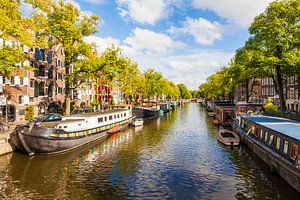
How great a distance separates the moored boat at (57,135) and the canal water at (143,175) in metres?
1.08

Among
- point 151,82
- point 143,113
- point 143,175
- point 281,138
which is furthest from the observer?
point 151,82

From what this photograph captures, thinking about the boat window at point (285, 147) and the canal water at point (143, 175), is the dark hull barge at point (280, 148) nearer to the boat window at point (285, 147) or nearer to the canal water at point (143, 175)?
the boat window at point (285, 147)

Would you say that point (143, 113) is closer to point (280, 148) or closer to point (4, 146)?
point (4, 146)

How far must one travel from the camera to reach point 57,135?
2795cm

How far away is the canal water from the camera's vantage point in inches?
695

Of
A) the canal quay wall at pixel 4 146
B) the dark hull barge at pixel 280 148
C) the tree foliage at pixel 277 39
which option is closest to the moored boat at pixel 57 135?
the canal quay wall at pixel 4 146

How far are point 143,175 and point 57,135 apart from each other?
37.6 ft

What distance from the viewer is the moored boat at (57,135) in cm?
2628

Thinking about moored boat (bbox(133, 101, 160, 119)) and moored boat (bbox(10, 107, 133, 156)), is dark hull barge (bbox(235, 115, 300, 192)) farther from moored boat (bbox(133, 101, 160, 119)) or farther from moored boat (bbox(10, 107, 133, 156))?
moored boat (bbox(133, 101, 160, 119))

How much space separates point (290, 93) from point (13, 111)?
6429 centimetres

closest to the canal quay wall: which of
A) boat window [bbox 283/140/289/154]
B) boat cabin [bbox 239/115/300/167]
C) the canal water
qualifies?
the canal water

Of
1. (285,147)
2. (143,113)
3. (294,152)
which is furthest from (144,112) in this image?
(294,152)

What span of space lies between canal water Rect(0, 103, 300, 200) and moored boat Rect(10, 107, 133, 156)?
1.08 meters

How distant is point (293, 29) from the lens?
40.2 meters
